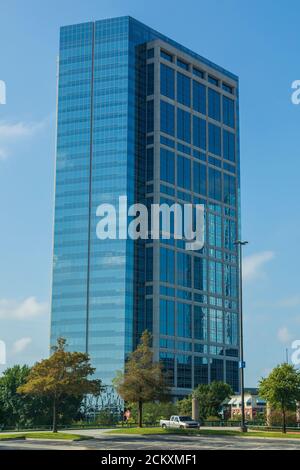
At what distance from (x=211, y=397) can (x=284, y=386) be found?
47266 millimetres

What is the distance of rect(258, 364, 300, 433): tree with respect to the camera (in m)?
64.7

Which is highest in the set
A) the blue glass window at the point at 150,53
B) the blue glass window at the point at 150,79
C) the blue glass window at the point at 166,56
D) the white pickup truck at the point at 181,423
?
the blue glass window at the point at 166,56

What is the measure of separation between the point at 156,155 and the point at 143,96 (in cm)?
1380

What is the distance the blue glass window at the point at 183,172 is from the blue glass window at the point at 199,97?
14.8 meters

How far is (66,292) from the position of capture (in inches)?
6019

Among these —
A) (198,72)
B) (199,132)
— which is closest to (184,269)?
(199,132)

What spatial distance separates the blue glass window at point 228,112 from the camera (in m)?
187

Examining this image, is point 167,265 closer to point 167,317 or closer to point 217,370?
point 167,317

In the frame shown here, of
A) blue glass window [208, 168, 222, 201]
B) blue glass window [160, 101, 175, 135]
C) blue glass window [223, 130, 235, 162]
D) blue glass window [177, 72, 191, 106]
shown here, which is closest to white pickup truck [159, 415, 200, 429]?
blue glass window [160, 101, 175, 135]

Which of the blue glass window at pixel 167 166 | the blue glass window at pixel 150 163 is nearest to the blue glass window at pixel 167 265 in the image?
the blue glass window at pixel 167 166

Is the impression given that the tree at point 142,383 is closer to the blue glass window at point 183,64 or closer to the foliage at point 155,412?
the foliage at point 155,412

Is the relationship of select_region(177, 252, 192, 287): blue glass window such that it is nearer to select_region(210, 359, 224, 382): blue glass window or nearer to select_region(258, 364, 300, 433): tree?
select_region(210, 359, 224, 382): blue glass window
